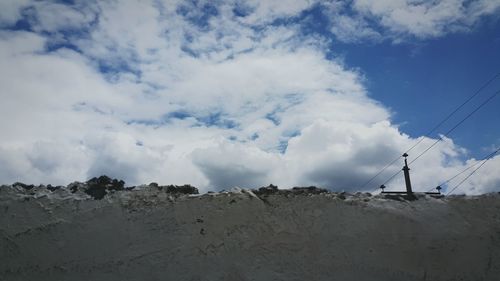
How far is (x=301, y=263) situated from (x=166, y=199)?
8.22 ft

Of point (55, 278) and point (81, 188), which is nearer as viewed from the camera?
point (55, 278)

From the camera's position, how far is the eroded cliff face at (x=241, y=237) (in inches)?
287

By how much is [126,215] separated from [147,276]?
108cm

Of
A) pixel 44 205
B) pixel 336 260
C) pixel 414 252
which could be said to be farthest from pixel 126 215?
pixel 414 252

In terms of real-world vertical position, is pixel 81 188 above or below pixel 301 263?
above

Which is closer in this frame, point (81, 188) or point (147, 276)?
point (147, 276)

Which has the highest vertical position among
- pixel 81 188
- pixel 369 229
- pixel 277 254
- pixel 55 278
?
pixel 81 188

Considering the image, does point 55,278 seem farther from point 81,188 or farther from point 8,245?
point 81,188

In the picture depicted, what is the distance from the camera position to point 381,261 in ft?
24.4

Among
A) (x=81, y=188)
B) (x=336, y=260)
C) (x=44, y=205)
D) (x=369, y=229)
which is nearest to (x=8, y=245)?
(x=44, y=205)

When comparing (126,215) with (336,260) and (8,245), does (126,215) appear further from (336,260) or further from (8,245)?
(336,260)

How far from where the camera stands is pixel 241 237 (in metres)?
7.48

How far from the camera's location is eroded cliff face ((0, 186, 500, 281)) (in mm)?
7297

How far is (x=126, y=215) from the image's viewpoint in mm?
7625
